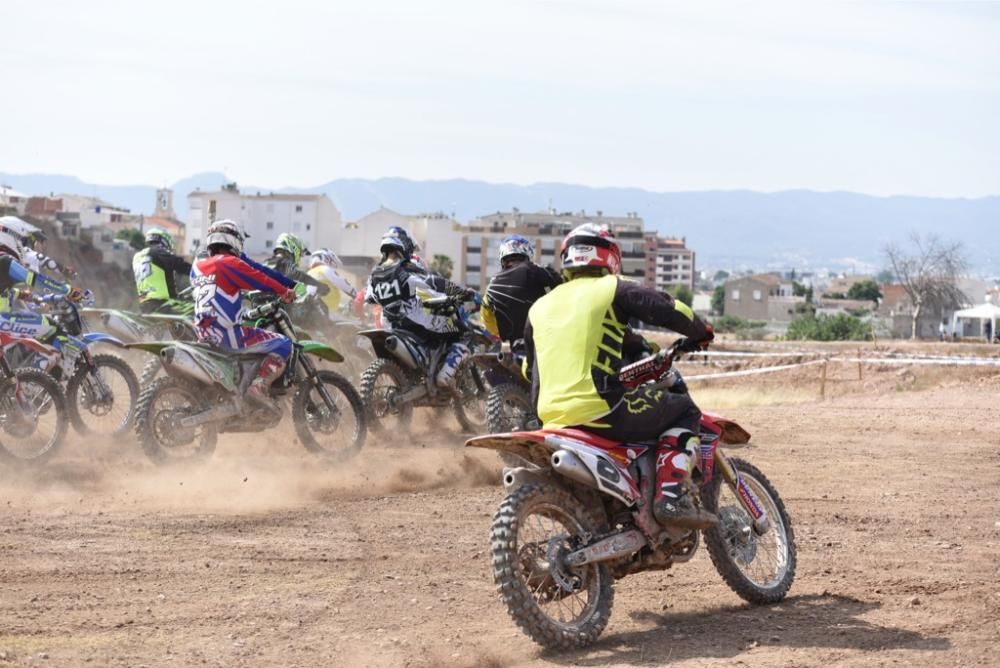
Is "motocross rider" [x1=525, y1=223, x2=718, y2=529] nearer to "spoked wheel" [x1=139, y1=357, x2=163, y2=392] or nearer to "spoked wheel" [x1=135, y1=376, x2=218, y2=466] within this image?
"spoked wheel" [x1=135, y1=376, x2=218, y2=466]

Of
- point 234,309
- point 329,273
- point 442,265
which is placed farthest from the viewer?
point 442,265

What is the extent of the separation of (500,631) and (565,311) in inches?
62.9

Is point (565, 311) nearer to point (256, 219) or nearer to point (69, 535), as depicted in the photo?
point (69, 535)

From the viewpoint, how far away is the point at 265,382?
12188mm

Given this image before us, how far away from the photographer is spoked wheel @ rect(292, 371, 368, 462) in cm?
1237

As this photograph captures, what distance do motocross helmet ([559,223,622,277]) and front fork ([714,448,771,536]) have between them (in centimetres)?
121

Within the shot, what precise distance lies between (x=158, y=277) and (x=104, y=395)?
2.69 meters

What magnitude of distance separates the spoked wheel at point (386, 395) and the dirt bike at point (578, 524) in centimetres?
653

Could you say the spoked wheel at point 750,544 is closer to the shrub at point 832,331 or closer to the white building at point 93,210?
the shrub at point 832,331

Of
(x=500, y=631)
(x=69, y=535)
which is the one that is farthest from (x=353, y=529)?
(x=500, y=631)

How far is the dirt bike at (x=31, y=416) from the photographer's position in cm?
1157

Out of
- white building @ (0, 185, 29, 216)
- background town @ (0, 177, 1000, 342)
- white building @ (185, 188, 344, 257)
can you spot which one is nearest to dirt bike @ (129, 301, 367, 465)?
background town @ (0, 177, 1000, 342)

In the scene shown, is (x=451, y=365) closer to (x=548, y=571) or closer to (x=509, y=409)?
(x=509, y=409)

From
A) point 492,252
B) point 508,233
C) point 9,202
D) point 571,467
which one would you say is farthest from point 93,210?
point 571,467
